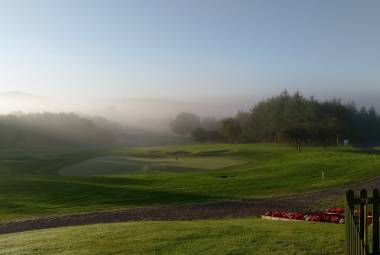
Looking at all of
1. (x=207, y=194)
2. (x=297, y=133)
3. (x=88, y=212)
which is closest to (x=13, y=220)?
(x=88, y=212)

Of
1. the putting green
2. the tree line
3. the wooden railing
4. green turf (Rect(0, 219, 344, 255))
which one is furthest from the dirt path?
the tree line

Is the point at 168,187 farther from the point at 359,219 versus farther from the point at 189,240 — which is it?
the point at 359,219

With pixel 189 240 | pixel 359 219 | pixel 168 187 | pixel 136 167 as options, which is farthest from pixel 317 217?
pixel 136 167

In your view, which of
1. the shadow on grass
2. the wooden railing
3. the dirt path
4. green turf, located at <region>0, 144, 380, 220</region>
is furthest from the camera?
green turf, located at <region>0, 144, 380, 220</region>

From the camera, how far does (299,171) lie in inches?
1534

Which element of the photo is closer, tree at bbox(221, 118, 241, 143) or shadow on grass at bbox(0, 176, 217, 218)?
shadow on grass at bbox(0, 176, 217, 218)

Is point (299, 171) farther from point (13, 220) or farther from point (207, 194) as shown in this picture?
point (13, 220)

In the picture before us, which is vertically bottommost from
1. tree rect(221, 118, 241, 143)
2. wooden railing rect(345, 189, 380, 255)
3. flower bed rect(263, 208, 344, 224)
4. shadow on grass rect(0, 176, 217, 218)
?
shadow on grass rect(0, 176, 217, 218)

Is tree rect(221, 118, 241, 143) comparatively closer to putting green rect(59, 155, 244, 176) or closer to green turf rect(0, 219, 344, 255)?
putting green rect(59, 155, 244, 176)

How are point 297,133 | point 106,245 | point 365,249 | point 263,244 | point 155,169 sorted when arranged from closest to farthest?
point 365,249 < point 263,244 < point 106,245 < point 155,169 < point 297,133

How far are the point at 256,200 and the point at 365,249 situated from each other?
777 inches

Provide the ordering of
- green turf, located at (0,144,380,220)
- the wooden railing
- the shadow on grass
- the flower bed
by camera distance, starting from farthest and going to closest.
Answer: green turf, located at (0,144,380,220)
the shadow on grass
the flower bed
the wooden railing

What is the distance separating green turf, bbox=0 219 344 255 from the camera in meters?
12.0

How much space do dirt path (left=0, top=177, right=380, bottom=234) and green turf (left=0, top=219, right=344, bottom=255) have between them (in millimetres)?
5437
